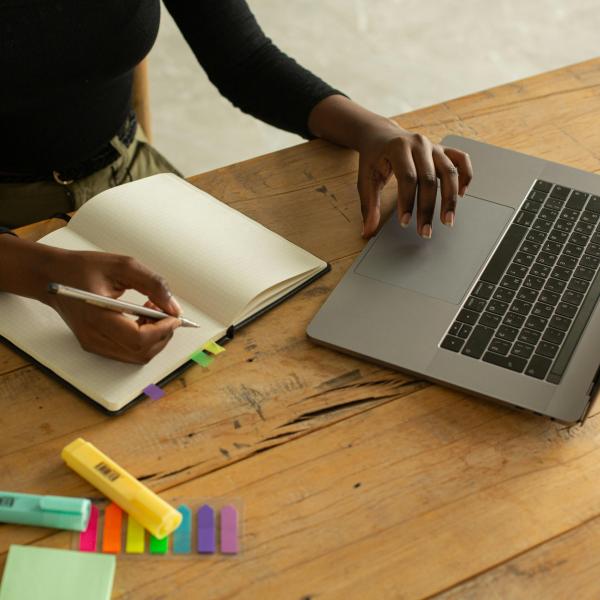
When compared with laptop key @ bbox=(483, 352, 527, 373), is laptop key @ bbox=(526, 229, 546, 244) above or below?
above

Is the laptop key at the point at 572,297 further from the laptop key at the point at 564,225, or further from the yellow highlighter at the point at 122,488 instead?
the yellow highlighter at the point at 122,488

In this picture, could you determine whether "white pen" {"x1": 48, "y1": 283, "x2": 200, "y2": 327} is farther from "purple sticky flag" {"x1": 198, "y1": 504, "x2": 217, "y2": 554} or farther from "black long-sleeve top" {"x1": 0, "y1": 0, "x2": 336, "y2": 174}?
"black long-sleeve top" {"x1": 0, "y1": 0, "x2": 336, "y2": 174}

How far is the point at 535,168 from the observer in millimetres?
1162

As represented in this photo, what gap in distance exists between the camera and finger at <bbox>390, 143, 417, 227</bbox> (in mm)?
1045

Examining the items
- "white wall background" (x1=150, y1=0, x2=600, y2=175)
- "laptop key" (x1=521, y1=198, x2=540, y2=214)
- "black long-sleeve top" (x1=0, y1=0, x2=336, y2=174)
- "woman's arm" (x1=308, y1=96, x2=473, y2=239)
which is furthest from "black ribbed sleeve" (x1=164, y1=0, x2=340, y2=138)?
"white wall background" (x1=150, y1=0, x2=600, y2=175)

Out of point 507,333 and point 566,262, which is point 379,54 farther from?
point 507,333

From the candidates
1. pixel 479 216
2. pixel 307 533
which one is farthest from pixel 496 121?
pixel 307 533

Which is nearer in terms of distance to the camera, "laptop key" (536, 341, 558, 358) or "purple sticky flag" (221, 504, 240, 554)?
"purple sticky flag" (221, 504, 240, 554)

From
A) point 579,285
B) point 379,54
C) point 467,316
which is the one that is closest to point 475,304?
point 467,316

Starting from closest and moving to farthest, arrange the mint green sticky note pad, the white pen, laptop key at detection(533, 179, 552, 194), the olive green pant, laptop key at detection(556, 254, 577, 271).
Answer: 1. the mint green sticky note pad
2. the white pen
3. laptop key at detection(556, 254, 577, 271)
4. laptop key at detection(533, 179, 552, 194)
5. the olive green pant

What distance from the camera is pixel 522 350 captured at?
2.98 ft

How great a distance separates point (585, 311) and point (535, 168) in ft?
0.91

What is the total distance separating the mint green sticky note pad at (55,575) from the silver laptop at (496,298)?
332mm

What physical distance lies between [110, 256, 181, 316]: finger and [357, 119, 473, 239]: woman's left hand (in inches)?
11.9
